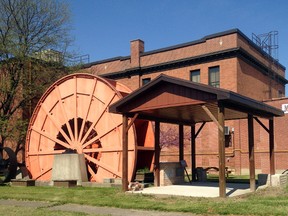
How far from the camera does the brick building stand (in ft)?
97.3

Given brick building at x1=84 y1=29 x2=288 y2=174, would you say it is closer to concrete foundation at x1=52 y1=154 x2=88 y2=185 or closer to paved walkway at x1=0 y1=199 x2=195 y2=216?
concrete foundation at x1=52 y1=154 x2=88 y2=185

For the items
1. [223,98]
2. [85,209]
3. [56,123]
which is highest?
[223,98]

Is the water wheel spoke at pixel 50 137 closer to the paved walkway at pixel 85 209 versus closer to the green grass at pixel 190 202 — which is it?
the green grass at pixel 190 202

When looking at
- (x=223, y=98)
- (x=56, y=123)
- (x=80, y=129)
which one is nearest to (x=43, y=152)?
(x=56, y=123)

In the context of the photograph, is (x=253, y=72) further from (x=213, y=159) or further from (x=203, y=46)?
(x=213, y=159)

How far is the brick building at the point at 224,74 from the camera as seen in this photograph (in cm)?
2967

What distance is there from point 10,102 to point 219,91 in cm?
2126

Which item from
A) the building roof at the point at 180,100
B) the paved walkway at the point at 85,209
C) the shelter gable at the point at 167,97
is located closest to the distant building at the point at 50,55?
the building roof at the point at 180,100

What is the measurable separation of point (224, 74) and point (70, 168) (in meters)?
15.9

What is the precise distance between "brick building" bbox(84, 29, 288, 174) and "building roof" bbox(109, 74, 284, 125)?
11413 mm

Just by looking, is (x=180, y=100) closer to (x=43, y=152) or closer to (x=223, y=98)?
(x=223, y=98)

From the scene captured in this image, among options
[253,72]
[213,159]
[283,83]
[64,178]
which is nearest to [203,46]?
[253,72]

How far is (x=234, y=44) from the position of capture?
30344mm

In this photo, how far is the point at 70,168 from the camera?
19812mm
